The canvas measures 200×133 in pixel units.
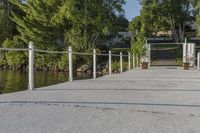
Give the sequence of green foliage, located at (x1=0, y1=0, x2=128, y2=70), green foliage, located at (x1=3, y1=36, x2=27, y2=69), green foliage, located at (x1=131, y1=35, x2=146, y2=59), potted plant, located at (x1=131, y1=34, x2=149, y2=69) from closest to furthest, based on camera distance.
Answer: potted plant, located at (x1=131, y1=34, x2=149, y2=69) → green foliage, located at (x1=131, y1=35, x2=146, y2=59) → green foliage, located at (x1=0, y1=0, x2=128, y2=70) → green foliage, located at (x1=3, y1=36, x2=27, y2=69)

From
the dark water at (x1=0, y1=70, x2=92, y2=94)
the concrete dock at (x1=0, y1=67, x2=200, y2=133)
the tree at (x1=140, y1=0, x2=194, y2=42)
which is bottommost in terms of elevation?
the dark water at (x1=0, y1=70, x2=92, y2=94)

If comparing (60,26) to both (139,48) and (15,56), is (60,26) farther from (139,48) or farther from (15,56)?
(139,48)

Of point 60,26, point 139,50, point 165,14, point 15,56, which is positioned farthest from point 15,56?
point 139,50

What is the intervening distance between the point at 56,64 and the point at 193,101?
53.3 m

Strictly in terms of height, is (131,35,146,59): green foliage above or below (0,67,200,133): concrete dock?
above

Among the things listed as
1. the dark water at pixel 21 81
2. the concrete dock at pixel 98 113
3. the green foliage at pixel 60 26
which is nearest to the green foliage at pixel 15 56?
the green foliage at pixel 60 26

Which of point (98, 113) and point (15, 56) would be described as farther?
point (15, 56)

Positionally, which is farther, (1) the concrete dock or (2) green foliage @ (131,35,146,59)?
(2) green foliage @ (131,35,146,59)

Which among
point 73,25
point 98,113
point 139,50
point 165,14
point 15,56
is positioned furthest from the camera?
point 165,14

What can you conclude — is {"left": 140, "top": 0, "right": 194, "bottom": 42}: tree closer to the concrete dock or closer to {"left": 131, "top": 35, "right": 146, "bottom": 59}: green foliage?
{"left": 131, "top": 35, "right": 146, "bottom": 59}: green foliage

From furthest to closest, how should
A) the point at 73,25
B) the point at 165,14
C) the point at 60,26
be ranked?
the point at 165,14 → the point at 60,26 → the point at 73,25

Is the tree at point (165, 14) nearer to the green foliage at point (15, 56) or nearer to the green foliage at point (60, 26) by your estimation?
the green foliage at point (60, 26)

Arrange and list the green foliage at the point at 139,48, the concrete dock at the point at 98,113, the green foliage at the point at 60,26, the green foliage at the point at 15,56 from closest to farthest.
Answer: the concrete dock at the point at 98,113 → the green foliage at the point at 139,48 → the green foliage at the point at 60,26 → the green foliage at the point at 15,56

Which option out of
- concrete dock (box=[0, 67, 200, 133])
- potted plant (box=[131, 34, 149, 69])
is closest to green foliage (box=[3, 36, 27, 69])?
potted plant (box=[131, 34, 149, 69])
